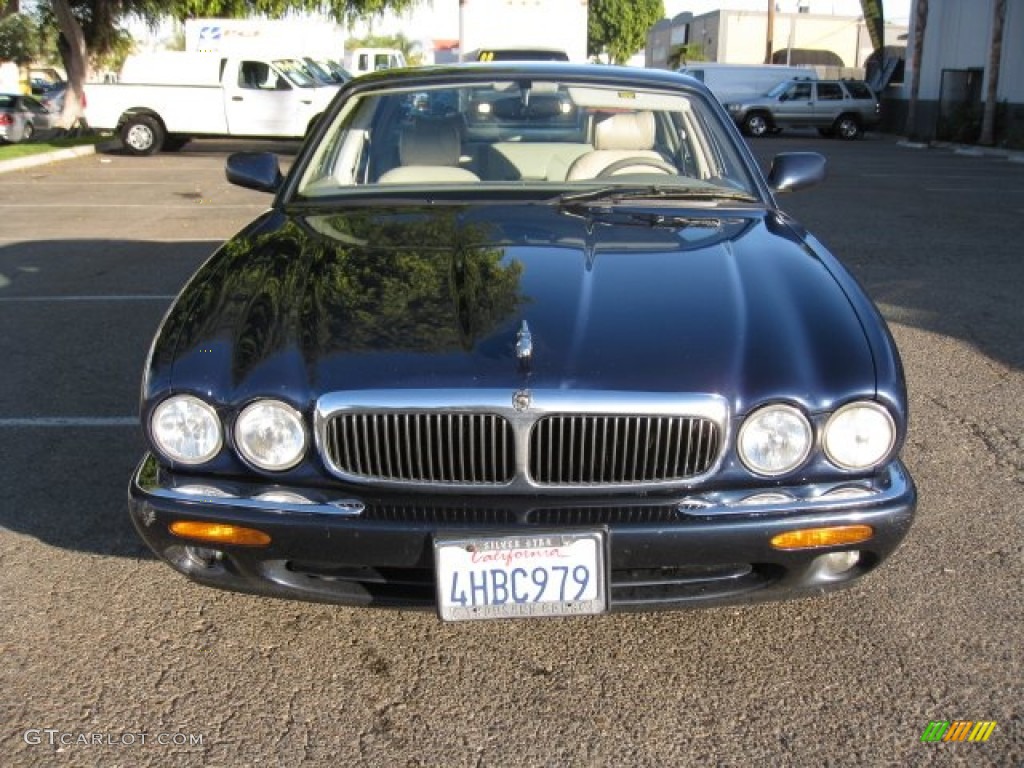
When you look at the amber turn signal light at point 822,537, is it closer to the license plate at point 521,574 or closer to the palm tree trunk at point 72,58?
the license plate at point 521,574

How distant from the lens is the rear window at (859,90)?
30.2 meters

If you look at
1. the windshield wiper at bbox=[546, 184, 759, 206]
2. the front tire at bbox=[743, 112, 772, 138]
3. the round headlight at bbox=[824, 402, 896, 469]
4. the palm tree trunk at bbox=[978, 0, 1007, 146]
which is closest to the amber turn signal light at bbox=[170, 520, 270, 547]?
the round headlight at bbox=[824, 402, 896, 469]

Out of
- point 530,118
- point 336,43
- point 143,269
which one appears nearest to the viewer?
point 530,118

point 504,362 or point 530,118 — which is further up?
point 530,118

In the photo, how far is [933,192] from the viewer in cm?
1492

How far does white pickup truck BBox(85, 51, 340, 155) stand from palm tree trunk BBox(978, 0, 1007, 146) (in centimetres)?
1438

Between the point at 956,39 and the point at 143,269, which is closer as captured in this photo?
the point at 143,269

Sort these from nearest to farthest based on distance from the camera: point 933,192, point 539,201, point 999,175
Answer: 1. point 539,201
2. point 933,192
3. point 999,175

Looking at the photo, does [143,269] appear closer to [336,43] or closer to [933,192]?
[933,192]

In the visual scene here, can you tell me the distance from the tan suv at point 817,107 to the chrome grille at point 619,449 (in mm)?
28901

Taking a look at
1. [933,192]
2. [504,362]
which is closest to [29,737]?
[504,362]

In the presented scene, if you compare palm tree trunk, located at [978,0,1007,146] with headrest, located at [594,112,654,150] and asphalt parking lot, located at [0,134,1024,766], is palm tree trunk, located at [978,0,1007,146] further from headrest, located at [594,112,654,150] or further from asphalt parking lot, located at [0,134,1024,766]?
headrest, located at [594,112,654,150]

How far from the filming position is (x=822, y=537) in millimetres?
2629

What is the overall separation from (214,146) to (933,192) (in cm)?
1446
